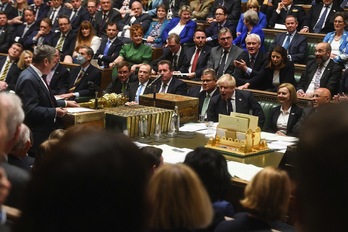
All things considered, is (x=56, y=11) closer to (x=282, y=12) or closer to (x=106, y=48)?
(x=106, y=48)

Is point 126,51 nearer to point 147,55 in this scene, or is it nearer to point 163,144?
point 147,55

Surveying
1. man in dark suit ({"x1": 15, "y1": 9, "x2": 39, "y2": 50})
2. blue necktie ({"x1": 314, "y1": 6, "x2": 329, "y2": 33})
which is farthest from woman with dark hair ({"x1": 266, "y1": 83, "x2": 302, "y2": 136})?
man in dark suit ({"x1": 15, "y1": 9, "x2": 39, "y2": 50})

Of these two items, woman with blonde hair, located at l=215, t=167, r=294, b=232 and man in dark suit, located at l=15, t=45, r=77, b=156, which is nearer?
woman with blonde hair, located at l=215, t=167, r=294, b=232

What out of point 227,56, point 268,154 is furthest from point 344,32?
point 268,154

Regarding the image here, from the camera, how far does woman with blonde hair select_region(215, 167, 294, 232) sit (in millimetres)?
2819

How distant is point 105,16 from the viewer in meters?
11.8

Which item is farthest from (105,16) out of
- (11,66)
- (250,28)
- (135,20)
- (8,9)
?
(250,28)

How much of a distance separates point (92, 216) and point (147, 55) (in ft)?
29.4

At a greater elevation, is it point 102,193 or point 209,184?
point 102,193

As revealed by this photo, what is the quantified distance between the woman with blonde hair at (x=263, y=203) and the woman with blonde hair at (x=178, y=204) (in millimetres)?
431

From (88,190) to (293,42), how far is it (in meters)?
8.57

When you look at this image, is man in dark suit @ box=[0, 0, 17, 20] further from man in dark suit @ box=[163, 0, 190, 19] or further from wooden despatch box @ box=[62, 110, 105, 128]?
wooden despatch box @ box=[62, 110, 105, 128]

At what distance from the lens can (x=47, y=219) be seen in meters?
0.92

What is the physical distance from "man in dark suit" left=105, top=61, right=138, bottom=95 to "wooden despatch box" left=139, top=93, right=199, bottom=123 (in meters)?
1.74
